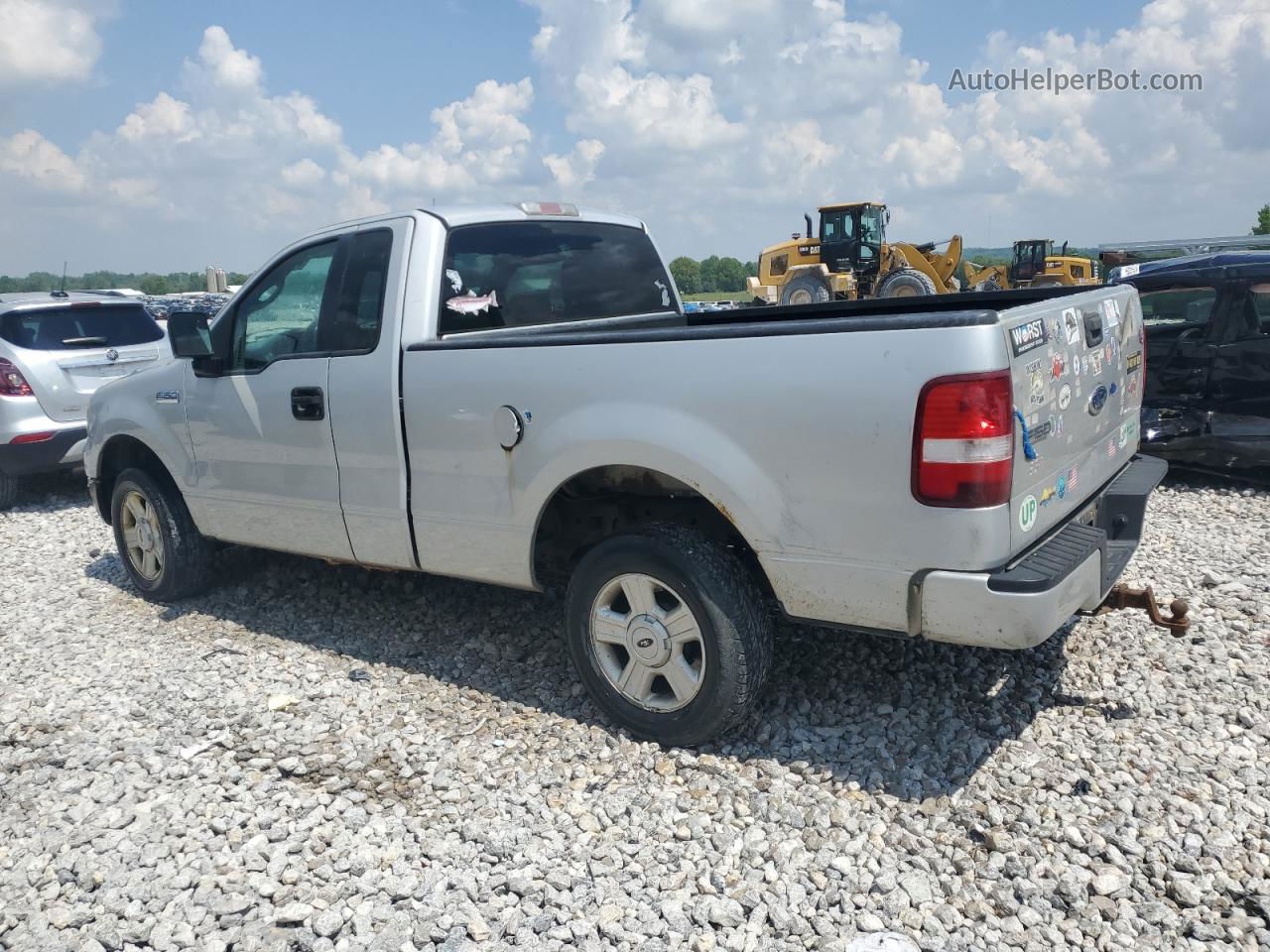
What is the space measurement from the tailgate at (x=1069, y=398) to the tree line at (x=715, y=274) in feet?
159

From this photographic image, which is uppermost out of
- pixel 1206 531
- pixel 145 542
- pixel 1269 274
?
pixel 1269 274

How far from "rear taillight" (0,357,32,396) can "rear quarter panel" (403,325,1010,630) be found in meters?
6.07

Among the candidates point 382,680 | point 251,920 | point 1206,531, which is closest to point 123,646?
point 382,680

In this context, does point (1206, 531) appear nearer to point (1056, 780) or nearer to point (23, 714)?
point (1056, 780)

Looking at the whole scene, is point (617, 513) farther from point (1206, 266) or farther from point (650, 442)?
point (1206, 266)

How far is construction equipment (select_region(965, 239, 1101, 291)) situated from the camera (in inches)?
1081

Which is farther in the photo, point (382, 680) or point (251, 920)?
point (382, 680)

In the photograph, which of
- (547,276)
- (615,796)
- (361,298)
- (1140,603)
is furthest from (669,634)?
(361,298)

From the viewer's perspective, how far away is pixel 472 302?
4367 millimetres

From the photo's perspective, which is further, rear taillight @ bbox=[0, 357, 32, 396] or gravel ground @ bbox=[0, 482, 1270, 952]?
rear taillight @ bbox=[0, 357, 32, 396]

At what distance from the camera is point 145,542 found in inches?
228

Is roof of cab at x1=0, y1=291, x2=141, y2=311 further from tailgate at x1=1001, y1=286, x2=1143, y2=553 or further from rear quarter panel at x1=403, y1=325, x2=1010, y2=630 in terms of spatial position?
tailgate at x1=1001, y1=286, x2=1143, y2=553

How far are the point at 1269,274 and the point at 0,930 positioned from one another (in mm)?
8026

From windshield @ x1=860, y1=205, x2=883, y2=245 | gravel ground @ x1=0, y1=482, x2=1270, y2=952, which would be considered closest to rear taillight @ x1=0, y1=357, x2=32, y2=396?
gravel ground @ x1=0, y1=482, x2=1270, y2=952
